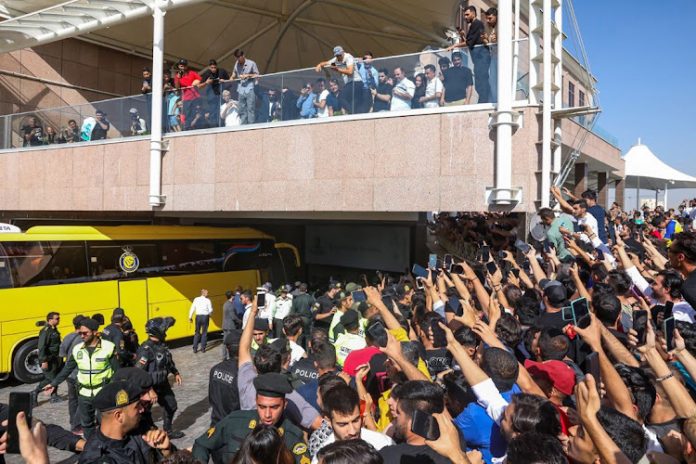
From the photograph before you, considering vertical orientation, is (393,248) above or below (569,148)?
below

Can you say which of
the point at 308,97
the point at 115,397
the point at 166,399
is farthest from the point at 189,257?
the point at 115,397

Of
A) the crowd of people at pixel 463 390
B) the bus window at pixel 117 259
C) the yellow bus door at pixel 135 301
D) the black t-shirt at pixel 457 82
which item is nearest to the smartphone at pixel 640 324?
the crowd of people at pixel 463 390

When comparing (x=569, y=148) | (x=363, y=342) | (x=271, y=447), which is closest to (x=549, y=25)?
(x=569, y=148)

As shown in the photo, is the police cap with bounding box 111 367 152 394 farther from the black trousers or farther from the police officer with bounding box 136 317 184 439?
the black trousers

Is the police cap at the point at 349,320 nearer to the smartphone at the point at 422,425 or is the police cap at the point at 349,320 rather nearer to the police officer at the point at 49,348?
the smartphone at the point at 422,425

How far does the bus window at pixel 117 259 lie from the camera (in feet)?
37.7

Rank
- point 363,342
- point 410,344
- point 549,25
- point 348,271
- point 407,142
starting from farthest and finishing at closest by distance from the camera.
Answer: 1. point 348,271
2. point 407,142
3. point 549,25
4. point 363,342
5. point 410,344

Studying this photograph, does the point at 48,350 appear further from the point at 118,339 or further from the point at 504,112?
the point at 504,112

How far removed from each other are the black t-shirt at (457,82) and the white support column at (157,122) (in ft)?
22.0

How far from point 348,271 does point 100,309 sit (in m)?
9.28

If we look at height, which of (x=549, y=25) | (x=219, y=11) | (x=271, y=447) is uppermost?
(x=219, y=11)

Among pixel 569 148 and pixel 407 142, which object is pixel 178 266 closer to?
pixel 407 142

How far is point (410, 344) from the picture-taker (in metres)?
4.01

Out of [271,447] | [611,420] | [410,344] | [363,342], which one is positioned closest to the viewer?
[611,420]
